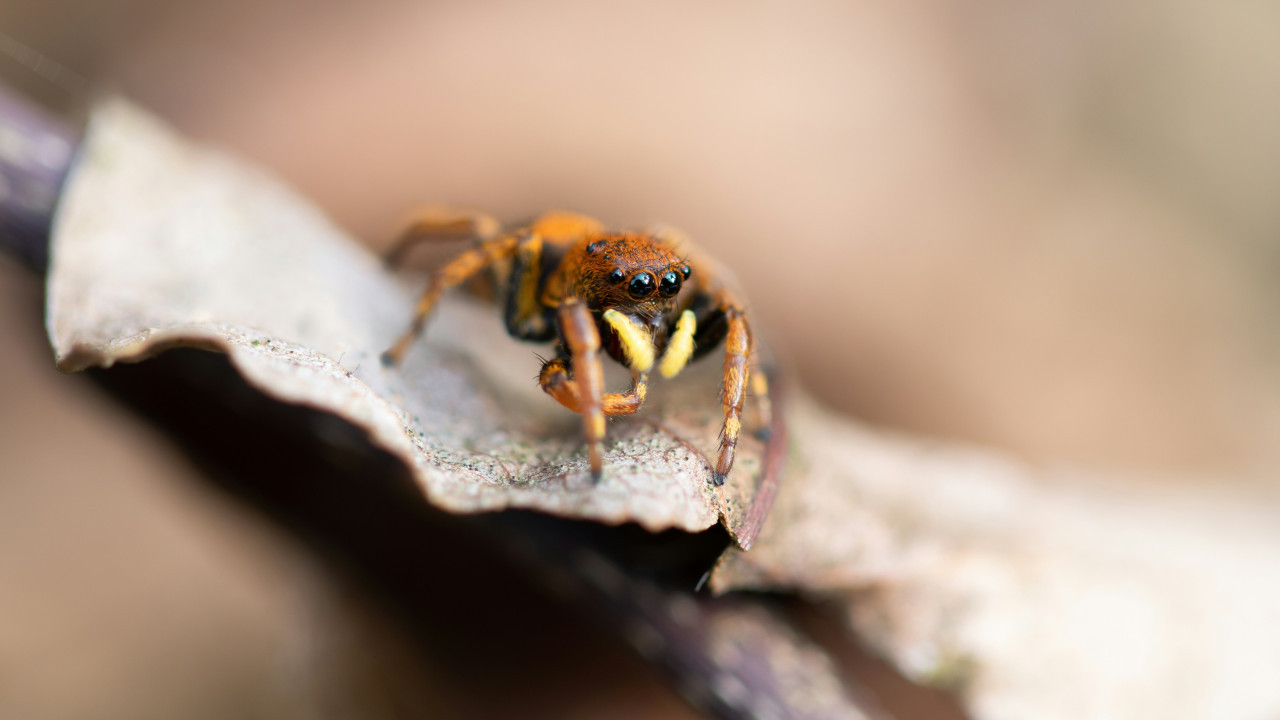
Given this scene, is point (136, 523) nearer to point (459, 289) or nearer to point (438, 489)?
point (459, 289)

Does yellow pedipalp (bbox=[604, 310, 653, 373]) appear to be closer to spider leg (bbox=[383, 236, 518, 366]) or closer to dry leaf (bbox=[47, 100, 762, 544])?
dry leaf (bbox=[47, 100, 762, 544])

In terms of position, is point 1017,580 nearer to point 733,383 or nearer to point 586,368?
point 733,383

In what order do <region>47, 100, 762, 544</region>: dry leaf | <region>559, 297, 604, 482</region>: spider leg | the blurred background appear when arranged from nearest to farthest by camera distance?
<region>47, 100, 762, 544</region>: dry leaf < <region>559, 297, 604, 482</region>: spider leg < the blurred background

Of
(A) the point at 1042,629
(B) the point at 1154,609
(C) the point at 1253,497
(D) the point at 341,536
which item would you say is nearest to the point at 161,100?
(D) the point at 341,536

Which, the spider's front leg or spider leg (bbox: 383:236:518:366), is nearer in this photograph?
the spider's front leg

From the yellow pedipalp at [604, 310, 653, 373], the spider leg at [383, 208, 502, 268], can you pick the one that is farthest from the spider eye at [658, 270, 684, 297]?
the spider leg at [383, 208, 502, 268]

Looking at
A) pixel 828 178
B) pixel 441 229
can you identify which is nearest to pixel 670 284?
pixel 441 229
